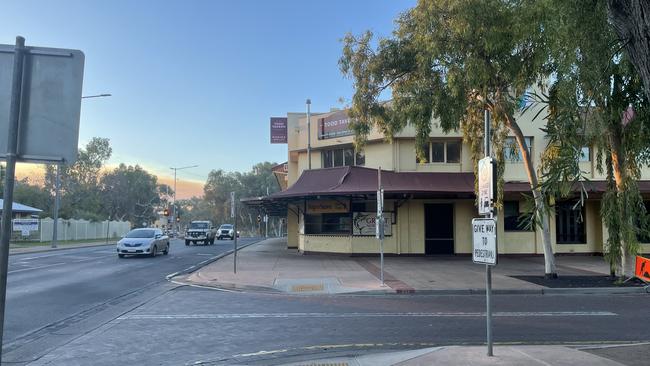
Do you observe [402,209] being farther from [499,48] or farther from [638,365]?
[638,365]

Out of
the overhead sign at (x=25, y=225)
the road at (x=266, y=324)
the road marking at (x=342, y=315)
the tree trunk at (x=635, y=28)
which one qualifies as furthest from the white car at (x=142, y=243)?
the tree trunk at (x=635, y=28)

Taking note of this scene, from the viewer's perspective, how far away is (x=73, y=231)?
171 feet

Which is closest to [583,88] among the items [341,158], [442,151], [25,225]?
[442,151]

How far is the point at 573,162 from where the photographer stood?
21.1ft

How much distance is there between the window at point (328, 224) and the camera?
2528 centimetres

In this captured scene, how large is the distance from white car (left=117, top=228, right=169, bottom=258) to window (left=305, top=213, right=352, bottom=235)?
807cm

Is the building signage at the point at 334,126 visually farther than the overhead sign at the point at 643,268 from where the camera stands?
Yes

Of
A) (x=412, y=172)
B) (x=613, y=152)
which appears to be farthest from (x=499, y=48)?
(x=412, y=172)

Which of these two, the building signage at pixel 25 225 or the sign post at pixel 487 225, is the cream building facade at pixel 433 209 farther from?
the building signage at pixel 25 225

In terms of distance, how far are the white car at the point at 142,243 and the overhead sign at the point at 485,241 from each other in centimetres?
2207

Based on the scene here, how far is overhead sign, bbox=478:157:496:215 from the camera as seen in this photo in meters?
6.39

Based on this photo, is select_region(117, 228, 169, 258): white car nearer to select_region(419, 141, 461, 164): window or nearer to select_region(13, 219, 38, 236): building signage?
select_region(13, 219, 38, 236): building signage

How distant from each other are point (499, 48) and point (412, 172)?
1143 centimetres

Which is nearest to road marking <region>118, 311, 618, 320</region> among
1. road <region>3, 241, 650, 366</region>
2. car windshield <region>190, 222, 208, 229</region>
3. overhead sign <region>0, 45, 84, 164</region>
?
road <region>3, 241, 650, 366</region>
